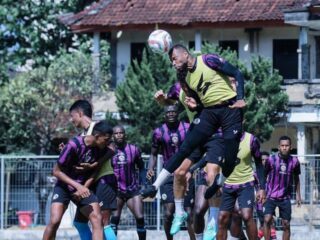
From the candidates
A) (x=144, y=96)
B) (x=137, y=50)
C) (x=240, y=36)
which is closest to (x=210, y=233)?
(x=144, y=96)

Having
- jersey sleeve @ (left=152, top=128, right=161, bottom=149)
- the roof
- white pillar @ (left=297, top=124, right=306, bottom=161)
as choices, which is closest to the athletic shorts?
jersey sleeve @ (left=152, top=128, right=161, bottom=149)

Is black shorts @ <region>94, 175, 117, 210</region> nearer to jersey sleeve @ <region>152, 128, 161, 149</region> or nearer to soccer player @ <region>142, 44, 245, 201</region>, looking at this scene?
soccer player @ <region>142, 44, 245, 201</region>

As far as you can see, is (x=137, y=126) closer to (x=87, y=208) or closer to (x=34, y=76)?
(x=34, y=76)

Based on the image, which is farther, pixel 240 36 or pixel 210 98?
pixel 240 36

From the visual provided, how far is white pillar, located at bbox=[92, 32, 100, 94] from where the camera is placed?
42.4 m

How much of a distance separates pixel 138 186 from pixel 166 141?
1.59 metres

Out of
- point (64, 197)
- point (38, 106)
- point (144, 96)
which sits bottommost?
point (64, 197)

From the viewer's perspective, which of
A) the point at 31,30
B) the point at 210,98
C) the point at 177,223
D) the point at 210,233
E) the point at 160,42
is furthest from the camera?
the point at 31,30

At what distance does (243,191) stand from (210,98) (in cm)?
314

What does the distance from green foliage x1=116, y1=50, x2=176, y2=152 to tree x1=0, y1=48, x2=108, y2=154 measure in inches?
99.4

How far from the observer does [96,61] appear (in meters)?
43.6

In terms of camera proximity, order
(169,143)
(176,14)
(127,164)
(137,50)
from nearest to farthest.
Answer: (169,143) → (127,164) → (176,14) → (137,50)

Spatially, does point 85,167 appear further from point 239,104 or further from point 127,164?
point 127,164

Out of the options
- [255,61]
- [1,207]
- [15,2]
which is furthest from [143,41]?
[1,207]
